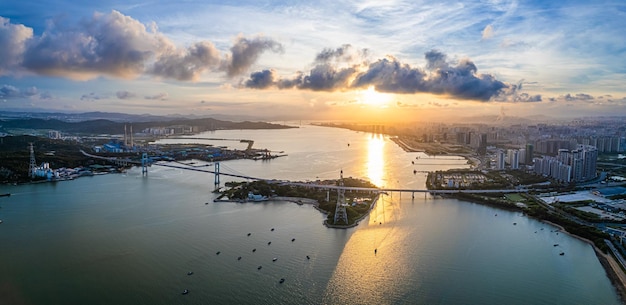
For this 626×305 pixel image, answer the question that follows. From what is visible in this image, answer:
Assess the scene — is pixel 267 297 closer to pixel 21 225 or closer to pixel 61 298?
pixel 61 298

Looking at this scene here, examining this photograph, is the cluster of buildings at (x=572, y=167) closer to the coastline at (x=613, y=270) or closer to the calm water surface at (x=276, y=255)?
the calm water surface at (x=276, y=255)

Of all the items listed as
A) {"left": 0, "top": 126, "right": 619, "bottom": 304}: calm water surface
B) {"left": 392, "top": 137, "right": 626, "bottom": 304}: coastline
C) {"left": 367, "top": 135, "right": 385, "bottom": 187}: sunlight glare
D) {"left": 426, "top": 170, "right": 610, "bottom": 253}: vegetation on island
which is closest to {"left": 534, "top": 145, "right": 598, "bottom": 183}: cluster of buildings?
{"left": 426, "top": 170, "right": 610, "bottom": 253}: vegetation on island

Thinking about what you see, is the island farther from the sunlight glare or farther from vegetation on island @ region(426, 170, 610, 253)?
vegetation on island @ region(426, 170, 610, 253)

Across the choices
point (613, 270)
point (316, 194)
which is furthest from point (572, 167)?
point (316, 194)

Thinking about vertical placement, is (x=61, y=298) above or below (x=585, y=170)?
below

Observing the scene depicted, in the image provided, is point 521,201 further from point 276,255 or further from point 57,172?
point 57,172

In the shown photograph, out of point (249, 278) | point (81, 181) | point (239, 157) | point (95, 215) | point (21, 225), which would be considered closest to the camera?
point (249, 278)

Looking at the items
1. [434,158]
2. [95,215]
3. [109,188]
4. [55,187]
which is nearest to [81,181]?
[55,187]
